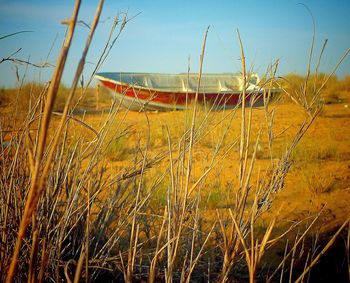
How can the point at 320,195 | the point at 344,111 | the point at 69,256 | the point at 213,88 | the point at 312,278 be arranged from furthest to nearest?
the point at 213,88 → the point at 344,111 → the point at 320,195 → the point at 312,278 → the point at 69,256

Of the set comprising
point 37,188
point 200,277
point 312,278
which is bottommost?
point 312,278

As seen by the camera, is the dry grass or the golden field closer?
the dry grass

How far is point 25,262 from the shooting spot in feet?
3.38

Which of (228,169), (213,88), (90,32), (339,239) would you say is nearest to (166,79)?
(213,88)

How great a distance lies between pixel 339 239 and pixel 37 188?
78.2 inches

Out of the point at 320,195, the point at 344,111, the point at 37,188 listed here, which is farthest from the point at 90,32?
the point at 344,111

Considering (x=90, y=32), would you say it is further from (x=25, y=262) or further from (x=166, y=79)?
(x=166, y=79)

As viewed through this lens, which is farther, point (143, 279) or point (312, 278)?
point (312, 278)

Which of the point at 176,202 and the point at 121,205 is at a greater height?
the point at 176,202

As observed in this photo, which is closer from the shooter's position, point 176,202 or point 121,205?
point 176,202

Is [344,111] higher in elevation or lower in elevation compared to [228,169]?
higher

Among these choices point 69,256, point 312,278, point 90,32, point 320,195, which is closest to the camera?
point 90,32

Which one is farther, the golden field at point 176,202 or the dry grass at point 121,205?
the golden field at point 176,202

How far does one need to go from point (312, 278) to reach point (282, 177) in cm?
91
